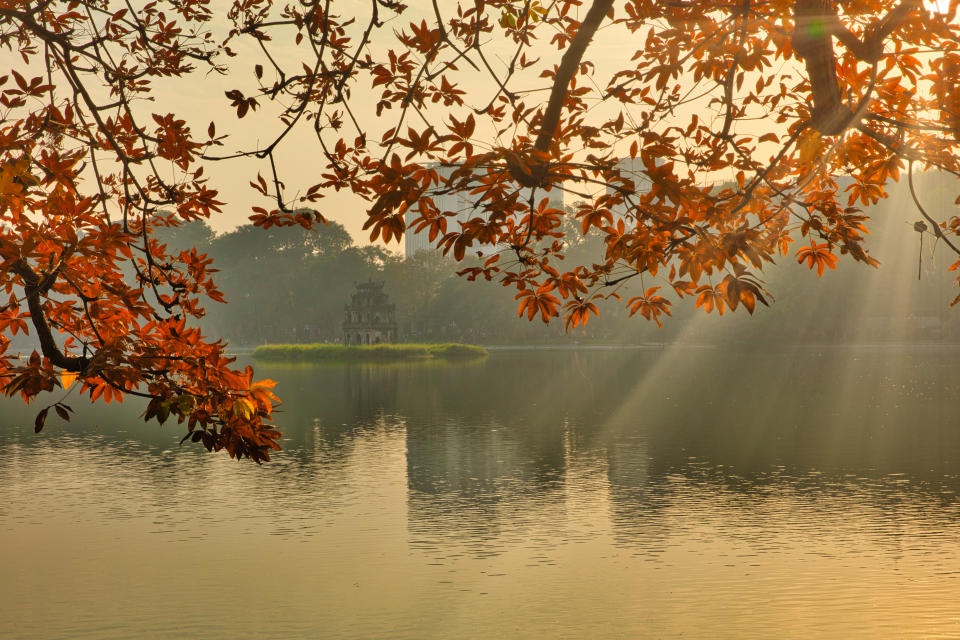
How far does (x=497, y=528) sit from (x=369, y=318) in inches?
2182

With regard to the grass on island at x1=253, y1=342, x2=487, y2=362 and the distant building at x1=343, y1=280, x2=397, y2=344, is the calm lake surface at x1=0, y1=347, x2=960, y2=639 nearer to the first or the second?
the grass on island at x1=253, y1=342, x2=487, y2=362

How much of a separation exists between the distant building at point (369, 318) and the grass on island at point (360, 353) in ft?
22.9

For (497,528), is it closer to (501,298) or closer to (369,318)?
(369,318)

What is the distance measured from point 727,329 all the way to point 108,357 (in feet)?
221

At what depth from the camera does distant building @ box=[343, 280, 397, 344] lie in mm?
66062

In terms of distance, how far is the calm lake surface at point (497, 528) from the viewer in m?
8.25

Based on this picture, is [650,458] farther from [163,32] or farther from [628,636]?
[163,32]

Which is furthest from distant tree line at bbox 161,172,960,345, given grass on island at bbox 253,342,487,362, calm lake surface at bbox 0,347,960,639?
calm lake surface at bbox 0,347,960,639

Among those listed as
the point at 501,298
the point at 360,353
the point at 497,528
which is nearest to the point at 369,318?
the point at 360,353

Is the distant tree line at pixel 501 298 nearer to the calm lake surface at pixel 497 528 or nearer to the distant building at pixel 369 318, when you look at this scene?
the distant building at pixel 369 318

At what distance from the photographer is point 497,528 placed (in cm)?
1145

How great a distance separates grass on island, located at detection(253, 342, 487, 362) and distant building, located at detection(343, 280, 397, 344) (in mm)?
6980

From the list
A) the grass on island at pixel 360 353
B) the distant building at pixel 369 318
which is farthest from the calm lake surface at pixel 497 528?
the distant building at pixel 369 318

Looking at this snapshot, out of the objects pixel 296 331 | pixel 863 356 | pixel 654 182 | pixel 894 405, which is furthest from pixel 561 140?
pixel 296 331
